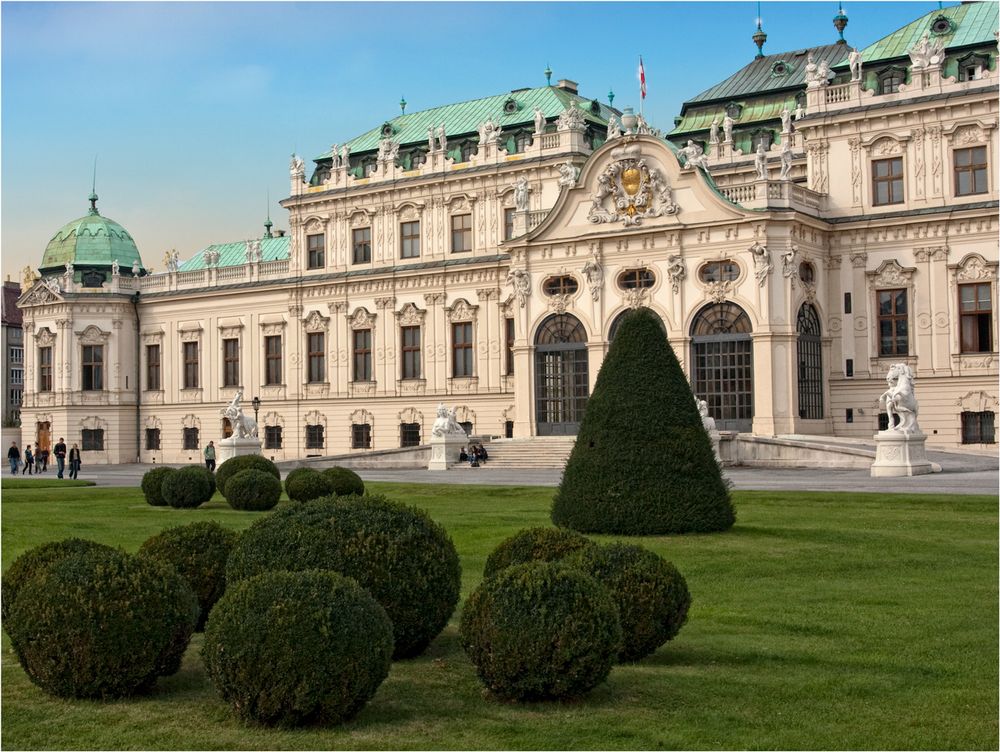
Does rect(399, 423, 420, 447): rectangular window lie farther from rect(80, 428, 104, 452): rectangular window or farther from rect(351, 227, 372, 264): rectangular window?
rect(80, 428, 104, 452): rectangular window

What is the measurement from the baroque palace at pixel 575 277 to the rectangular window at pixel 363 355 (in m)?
0.11

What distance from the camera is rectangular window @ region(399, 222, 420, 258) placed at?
6419 centimetres

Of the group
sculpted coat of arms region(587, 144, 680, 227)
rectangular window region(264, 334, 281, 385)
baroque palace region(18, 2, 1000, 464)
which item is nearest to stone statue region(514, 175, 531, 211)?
baroque palace region(18, 2, 1000, 464)

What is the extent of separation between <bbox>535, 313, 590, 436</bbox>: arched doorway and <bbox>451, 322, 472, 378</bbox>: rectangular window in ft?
23.1

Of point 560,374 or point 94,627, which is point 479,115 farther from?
point 94,627

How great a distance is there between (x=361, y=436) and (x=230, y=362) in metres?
9.77

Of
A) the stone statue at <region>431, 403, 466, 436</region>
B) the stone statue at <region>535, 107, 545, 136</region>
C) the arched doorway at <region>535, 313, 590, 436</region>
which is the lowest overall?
the stone statue at <region>431, 403, 466, 436</region>

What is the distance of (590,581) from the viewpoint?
10.8m

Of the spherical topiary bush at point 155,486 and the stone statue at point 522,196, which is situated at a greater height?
the stone statue at point 522,196

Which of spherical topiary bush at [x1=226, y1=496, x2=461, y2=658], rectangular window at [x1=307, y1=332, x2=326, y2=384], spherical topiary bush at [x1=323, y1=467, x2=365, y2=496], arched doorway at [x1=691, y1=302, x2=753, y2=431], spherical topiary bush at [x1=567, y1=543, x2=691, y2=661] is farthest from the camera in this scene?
rectangular window at [x1=307, y1=332, x2=326, y2=384]

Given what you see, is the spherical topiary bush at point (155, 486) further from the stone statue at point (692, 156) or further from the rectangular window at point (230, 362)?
the rectangular window at point (230, 362)

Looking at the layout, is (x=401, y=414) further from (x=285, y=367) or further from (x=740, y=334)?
(x=740, y=334)

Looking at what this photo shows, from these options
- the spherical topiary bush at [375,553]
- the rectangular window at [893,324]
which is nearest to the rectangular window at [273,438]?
the rectangular window at [893,324]

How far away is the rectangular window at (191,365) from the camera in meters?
71.0
